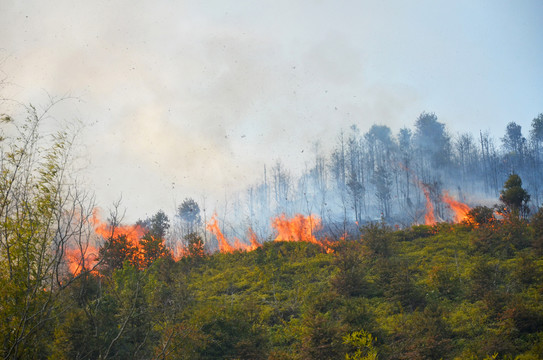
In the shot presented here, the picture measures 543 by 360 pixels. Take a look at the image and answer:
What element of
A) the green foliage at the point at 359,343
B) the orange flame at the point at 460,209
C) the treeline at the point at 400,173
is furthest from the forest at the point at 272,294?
the treeline at the point at 400,173

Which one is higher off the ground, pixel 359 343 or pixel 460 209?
pixel 460 209

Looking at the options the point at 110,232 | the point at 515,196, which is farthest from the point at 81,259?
the point at 515,196

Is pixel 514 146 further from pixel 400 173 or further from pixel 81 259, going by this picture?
pixel 81 259

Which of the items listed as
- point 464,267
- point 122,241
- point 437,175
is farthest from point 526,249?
point 437,175

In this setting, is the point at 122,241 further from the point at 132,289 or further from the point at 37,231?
the point at 37,231

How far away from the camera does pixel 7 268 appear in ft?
24.5

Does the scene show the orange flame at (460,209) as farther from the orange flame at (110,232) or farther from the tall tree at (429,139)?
the orange flame at (110,232)

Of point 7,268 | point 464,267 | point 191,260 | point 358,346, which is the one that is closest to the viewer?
point 7,268

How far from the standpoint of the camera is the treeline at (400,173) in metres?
57.8

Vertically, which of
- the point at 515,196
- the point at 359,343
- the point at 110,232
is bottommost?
the point at 359,343

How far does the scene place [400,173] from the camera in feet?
202

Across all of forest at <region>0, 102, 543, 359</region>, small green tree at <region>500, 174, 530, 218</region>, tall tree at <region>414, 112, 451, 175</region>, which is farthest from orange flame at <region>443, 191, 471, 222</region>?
tall tree at <region>414, 112, 451, 175</region>

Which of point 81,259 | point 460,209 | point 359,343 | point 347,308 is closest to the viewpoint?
point 81,259

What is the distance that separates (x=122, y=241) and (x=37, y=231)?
48.7 feet
